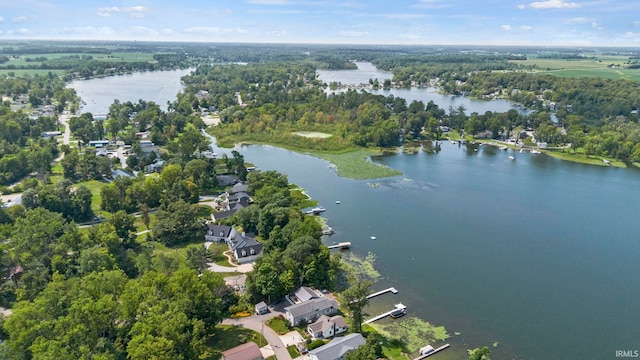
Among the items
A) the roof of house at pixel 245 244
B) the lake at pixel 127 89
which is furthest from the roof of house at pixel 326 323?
the lake at pixel 127 89

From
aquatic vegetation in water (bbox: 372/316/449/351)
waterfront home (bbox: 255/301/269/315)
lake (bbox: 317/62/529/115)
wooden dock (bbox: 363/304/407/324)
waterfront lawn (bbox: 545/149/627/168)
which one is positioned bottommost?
aquatic vegetation in water (bbox: 372/316/449/351)

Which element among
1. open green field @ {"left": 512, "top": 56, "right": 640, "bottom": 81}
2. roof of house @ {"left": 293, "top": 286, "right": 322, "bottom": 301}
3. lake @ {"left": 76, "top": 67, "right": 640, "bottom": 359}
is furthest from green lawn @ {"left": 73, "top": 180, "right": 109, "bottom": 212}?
open green field @ {"left": 512, "top": 56, "right": 640, "bottom": 81}

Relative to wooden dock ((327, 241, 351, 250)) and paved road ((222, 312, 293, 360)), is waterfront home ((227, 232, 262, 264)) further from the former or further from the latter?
paved road ((222, 312, 293, 360))

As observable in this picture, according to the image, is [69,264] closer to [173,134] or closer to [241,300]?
[241,300]

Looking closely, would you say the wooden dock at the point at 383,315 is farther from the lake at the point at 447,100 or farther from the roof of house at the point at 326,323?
the lake at the point at 447,100

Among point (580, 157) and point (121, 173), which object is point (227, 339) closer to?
point (121, 173)

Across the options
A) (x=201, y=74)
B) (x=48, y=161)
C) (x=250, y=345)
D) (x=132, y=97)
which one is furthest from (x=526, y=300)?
(x=201, y=74)

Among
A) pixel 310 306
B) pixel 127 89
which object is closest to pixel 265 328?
pixel 310 306
